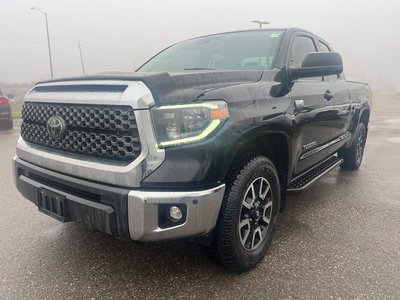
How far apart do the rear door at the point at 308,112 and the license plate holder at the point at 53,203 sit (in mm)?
1893

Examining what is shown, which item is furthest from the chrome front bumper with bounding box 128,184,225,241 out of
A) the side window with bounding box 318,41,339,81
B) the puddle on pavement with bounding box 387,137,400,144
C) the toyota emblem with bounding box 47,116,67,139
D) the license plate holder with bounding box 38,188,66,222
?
the puddle on pavement with bounding box 387,137,400,144

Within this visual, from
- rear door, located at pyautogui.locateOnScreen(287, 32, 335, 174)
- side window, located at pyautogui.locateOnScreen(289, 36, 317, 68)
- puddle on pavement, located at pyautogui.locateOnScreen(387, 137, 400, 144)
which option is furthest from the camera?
puddle on pavement, located at pyautogui.locateOnScreen(387, 137, 400, 144)

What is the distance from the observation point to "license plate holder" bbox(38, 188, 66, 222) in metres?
2.30

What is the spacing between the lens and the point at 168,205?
2031mm

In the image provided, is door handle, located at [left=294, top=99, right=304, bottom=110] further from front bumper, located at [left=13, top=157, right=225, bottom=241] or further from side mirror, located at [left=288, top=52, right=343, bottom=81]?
front bumper, located at [left=13, top=157, right=225, bottom=241]

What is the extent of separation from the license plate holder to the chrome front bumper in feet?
1.90

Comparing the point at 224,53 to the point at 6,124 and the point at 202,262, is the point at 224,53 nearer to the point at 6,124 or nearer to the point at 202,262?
the point at 202,262

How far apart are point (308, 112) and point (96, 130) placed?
1.94 m

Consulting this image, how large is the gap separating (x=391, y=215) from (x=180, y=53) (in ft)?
9.22

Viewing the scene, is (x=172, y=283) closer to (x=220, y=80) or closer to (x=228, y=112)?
(x=228, y=112)

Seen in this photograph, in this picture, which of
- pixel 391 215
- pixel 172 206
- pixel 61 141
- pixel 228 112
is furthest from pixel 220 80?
pixel 391 215

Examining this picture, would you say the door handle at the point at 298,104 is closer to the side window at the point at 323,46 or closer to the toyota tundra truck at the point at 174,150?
the toyota tundra truck at the point at 174,150

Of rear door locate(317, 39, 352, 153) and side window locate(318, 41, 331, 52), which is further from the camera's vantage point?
side window locate(318, 41, 331, 52)

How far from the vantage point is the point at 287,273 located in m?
2.50
